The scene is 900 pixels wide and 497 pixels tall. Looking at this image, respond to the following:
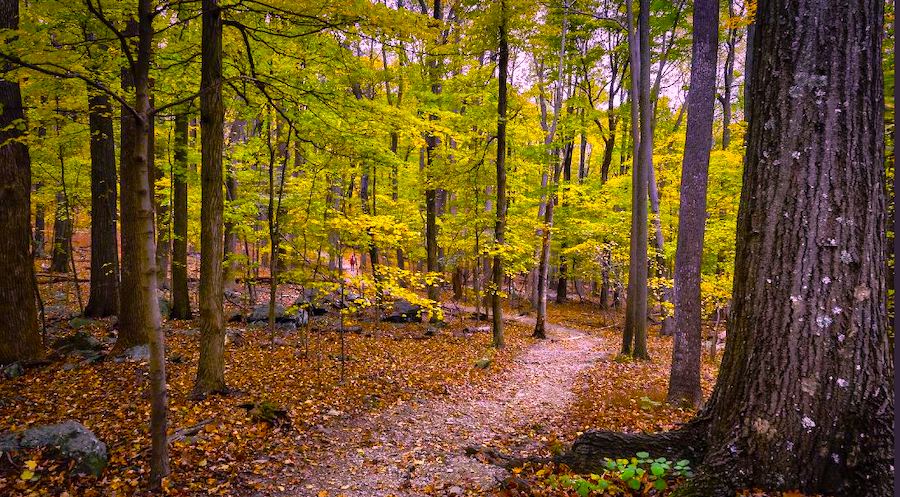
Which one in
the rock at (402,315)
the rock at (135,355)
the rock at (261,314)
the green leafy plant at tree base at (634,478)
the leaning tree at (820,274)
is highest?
the leaning tree at (820,274)

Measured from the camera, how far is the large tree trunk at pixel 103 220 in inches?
413

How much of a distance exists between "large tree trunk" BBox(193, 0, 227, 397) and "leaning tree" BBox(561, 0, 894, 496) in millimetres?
6443

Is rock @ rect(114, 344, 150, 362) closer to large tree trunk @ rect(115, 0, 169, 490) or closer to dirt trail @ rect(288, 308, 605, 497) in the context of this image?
dirt trail @ rect(288, 308, 605, 497)

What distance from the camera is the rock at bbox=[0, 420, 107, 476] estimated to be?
15.1 ft

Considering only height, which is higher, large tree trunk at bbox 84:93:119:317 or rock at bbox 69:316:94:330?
large tree trunk at bbox 84:93:119:317

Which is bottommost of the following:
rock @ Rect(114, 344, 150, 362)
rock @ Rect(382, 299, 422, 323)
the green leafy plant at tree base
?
rock @ Rect(382, 299, 422, 323)

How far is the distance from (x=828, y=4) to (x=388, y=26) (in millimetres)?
5349

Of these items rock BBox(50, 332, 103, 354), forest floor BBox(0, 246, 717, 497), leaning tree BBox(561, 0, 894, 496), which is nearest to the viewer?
leaning tree BBox(561, 0, 894, 496)

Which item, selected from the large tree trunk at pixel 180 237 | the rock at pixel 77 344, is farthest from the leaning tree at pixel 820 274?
the large tree trunk at pixel 180 237

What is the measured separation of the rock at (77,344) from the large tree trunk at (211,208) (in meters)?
4.11

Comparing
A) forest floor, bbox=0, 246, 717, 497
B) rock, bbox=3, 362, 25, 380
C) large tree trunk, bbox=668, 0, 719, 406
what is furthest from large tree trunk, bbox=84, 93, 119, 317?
large tree trunk, bbox=668, 0, 719, 406

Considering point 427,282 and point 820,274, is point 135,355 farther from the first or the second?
point 820,274

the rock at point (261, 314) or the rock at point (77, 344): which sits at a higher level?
the rock at point (77, 344)

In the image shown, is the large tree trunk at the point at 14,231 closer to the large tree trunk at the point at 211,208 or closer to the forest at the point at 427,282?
the forest at the point at 427,282
